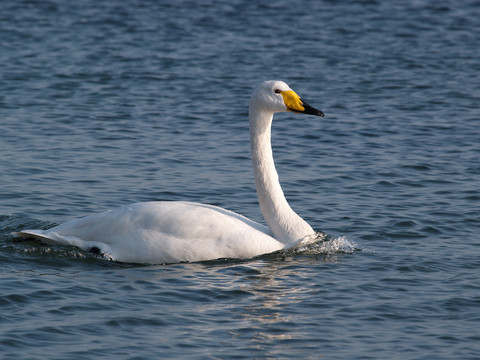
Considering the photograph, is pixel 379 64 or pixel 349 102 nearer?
pixel 349 102

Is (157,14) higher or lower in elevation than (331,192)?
higher

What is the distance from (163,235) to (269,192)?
1.55 meters

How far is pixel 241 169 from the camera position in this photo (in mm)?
14320

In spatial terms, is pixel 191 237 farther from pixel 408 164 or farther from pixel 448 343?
pixel 408 164

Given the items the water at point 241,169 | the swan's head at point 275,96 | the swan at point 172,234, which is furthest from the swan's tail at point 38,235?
the swan's head at point 275,96

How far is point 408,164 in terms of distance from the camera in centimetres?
1470

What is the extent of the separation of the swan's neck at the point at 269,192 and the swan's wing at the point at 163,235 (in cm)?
41

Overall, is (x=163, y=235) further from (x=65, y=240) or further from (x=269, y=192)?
(x=269, y=192)

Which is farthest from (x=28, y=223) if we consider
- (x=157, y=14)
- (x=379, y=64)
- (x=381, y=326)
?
(x=157, y=14)

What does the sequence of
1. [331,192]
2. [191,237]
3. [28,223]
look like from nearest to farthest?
[191,237]
[28,223]
[331,192]

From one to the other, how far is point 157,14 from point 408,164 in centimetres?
1499

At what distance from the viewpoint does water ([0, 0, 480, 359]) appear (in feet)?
27.8

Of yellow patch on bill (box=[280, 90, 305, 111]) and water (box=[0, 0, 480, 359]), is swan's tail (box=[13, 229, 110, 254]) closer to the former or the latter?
water (box=[0, 0, 480, 359])

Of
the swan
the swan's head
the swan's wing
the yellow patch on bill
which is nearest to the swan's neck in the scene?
the swan
